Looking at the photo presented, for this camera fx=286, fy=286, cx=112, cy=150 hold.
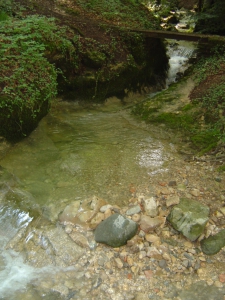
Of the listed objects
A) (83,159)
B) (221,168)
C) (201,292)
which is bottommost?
(201,292)

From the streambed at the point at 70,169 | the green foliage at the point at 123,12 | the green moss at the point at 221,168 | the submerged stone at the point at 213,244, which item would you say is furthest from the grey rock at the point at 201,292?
the green foliage at the point at 123,12

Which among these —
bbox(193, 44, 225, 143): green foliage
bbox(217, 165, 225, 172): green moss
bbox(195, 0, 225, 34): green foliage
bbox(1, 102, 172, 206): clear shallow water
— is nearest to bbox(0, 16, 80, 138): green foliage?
bbox(1, 102, 172, 206): clear shallow water

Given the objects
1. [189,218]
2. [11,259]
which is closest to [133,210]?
[189,218]

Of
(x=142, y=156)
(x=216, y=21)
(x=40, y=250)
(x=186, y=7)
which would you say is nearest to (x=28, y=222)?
(x=40, y=250)

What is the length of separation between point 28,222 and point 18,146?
1.95 m

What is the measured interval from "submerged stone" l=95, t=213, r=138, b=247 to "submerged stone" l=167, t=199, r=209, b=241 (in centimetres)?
56

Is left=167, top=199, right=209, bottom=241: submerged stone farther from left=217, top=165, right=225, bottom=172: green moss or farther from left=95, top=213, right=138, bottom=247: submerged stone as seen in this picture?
left=217, top=165, right=225, bottom=172: green moss

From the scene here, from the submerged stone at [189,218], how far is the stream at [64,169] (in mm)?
759

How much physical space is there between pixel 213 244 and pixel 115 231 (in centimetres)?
127

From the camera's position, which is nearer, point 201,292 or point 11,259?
point 201,292

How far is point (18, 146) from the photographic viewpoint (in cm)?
557

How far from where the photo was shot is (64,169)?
507cm

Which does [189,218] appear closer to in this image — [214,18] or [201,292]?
[201,292]

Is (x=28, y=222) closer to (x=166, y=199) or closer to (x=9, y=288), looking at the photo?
(x=9, y=288)
